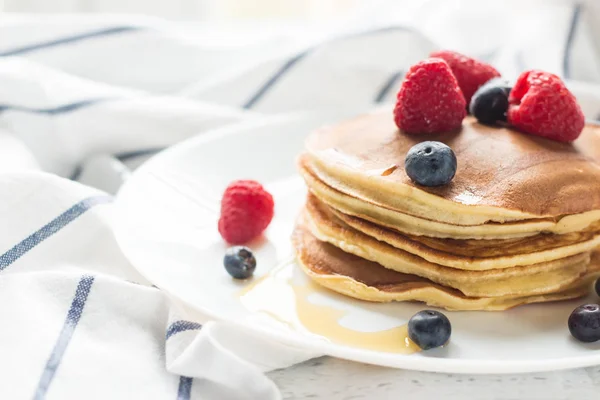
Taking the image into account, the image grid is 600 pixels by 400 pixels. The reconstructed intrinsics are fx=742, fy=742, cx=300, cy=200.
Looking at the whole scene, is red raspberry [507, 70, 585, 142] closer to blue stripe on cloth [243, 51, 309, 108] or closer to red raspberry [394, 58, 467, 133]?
red raspberry [394, 58, 467, 133]

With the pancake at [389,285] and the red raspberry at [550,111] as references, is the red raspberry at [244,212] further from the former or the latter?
the red raspberry at [550,111]

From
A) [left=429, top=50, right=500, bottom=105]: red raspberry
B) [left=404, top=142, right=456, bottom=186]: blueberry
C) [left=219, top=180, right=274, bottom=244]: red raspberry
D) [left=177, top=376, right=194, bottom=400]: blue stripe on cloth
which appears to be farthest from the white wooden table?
[left=429, top=50, right=500, bottom=105]: red raspberry

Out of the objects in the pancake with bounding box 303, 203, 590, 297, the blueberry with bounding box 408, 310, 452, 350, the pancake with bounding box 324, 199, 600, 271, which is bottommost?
the pancake with bounding box 303, 203, 590, 297

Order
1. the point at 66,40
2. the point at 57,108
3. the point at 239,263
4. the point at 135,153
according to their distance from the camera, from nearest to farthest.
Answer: the point at 239,263, the point at 57,108, the point at 135,153, the point at 66,40

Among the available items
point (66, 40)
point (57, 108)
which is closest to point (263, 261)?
point (57, 108)

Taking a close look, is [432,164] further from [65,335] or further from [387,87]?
[387,87]

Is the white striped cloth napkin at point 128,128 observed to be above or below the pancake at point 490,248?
below

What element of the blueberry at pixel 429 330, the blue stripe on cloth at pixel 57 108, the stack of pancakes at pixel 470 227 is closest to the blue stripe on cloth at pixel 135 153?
the blue stripe on cloth at pixel 57 108
